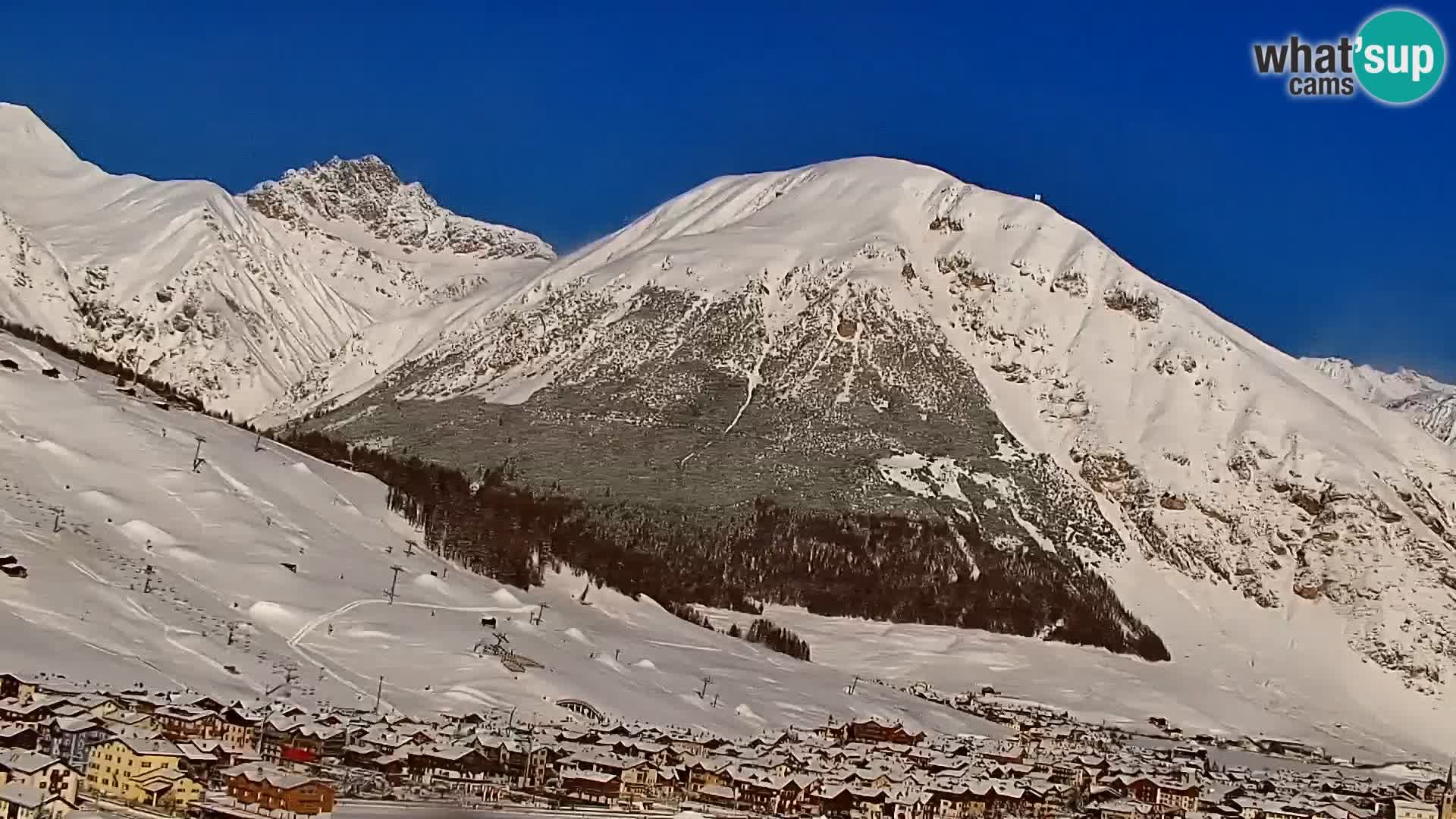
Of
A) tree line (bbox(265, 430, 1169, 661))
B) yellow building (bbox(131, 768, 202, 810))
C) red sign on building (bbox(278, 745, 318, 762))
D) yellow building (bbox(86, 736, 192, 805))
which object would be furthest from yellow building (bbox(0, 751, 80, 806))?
tree line (bbox(265, 430, 1169, 661))

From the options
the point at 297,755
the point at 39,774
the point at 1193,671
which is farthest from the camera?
the point at 1193,671

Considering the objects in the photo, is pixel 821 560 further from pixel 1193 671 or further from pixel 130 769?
pixel 130 769

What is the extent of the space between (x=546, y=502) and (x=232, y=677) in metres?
91.2

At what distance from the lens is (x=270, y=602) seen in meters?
108

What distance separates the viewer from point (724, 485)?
643 feet

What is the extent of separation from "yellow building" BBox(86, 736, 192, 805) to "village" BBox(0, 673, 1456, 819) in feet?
0.24

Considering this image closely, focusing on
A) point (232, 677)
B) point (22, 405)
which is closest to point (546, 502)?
point (22, 405)

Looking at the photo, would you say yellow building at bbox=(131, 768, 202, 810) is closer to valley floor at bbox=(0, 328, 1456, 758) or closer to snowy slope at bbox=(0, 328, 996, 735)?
valley floor at bbox=(0, 328, 1456, 758)

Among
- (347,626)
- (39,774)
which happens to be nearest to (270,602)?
(347,626)

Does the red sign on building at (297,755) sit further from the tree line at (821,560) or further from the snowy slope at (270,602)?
the tree line at (821,560)

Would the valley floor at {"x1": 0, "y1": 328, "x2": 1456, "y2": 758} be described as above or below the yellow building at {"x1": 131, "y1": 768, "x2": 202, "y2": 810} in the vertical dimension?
above

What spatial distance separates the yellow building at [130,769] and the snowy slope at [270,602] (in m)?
19.2

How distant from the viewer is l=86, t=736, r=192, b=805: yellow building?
205 ft

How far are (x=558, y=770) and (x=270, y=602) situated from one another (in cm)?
3083
